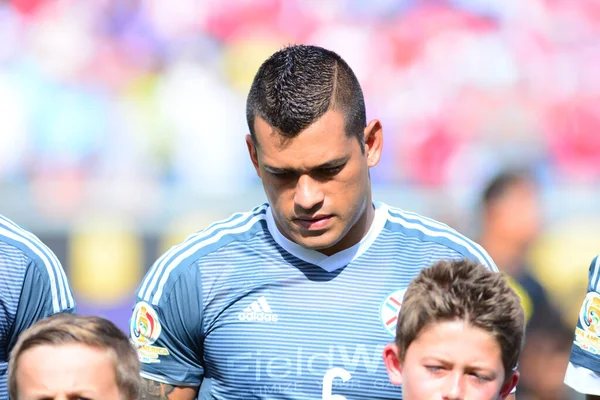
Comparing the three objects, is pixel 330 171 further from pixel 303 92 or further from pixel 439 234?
pixel 439 234

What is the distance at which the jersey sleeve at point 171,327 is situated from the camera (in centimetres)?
303

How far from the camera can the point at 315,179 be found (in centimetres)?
288

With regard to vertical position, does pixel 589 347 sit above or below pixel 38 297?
below

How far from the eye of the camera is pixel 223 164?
25.2 ft

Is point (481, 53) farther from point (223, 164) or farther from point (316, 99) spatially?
point (316, 99)

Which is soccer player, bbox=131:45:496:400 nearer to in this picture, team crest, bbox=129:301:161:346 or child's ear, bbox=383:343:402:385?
team crest, bbox=129:301:161:346

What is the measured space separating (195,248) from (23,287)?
54 cm

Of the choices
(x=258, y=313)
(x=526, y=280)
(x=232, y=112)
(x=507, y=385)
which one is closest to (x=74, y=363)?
(x=258, y=313)

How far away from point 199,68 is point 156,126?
62 cm

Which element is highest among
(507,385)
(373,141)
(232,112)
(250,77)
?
(250,77)

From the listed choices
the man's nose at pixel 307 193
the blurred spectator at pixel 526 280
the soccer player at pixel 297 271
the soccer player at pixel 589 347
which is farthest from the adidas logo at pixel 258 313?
the blurred spectator at pixel 526 280

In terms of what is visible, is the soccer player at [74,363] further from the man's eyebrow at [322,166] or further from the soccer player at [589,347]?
the soccer player at [589,347]

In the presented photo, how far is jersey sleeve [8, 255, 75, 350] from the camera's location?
10.0 ft

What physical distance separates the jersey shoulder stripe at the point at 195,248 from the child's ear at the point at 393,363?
0.69 meters
